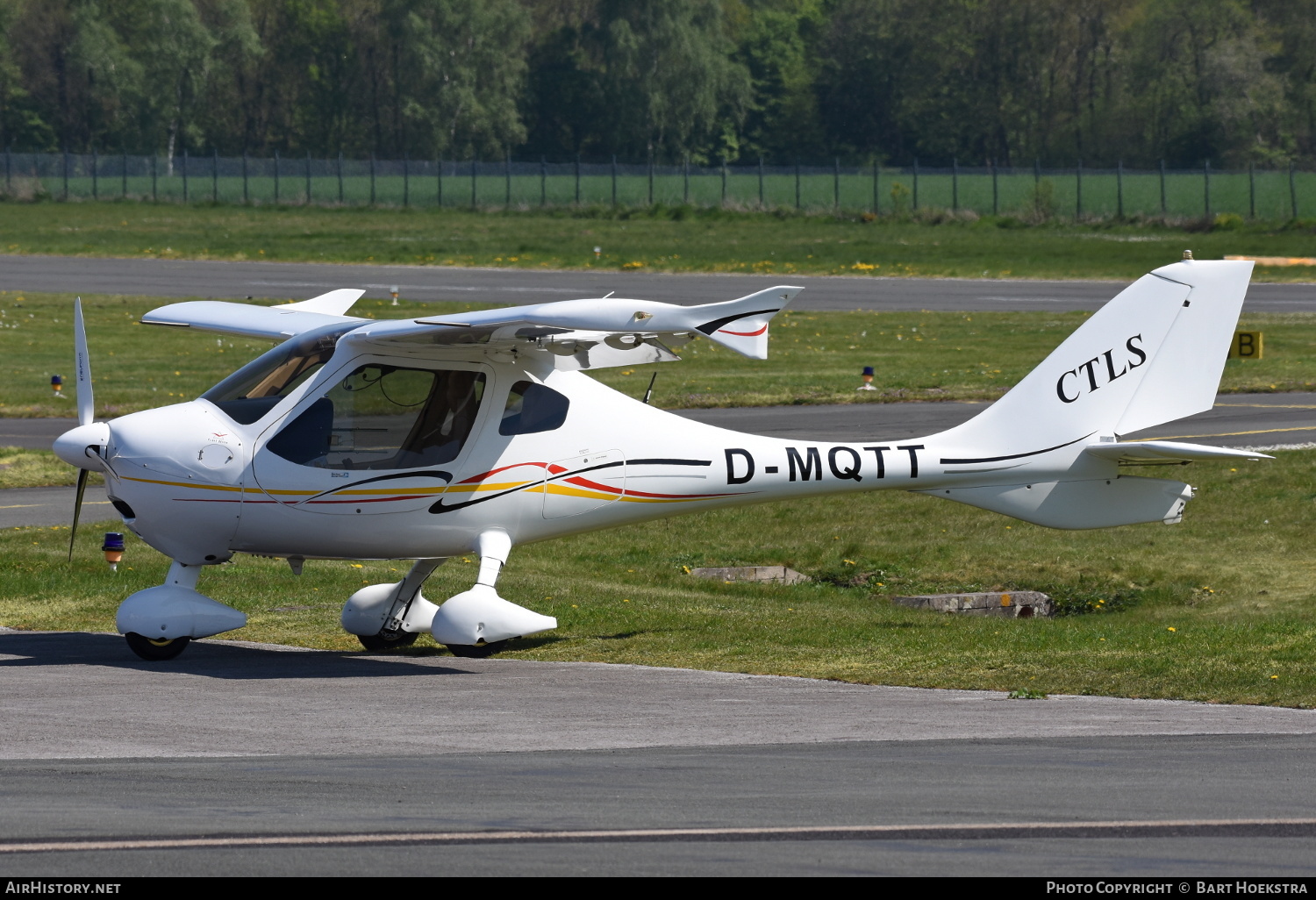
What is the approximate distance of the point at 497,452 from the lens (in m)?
13.6

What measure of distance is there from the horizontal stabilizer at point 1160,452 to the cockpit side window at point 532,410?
15.4 ft

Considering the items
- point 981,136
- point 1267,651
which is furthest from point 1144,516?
point 981,136

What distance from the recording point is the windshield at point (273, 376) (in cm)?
1321

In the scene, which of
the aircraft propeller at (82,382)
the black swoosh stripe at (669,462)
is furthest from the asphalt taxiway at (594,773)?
the black swoosh stripe at (669,462)

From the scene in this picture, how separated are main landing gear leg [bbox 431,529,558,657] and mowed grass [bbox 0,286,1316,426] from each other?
55.0 ft

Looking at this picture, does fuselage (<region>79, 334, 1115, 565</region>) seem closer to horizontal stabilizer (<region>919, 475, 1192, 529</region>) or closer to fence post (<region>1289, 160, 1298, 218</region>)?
horizontal stabilizer (<region>919, 475, 1192, 529</region>)

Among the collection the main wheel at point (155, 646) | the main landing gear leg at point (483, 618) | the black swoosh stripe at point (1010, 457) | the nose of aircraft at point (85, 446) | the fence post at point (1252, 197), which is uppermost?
the fence post at point (1252, 197)

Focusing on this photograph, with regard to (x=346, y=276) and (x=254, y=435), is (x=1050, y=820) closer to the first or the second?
(x=254, y=435)

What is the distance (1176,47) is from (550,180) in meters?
44.9

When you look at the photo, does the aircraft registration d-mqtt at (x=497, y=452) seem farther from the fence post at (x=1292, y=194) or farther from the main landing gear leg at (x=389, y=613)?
the fence post at (x=1292, y=194)

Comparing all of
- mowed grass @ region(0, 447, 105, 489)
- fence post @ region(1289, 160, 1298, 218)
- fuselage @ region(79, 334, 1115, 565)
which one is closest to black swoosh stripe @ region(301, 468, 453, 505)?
Result: fuselage @ region(79, 334, 1115, 565)

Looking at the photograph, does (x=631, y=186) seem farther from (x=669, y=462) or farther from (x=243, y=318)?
(x=669, y=462)

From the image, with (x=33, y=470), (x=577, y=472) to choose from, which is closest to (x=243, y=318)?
(x=577, y=472)

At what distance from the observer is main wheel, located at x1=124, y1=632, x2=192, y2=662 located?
13203mm
